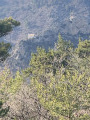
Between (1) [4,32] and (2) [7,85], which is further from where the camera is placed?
(1) [4,32]

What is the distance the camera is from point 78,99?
483 inches

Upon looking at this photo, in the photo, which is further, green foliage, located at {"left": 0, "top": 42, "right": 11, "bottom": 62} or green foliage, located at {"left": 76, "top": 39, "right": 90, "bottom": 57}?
green foliage, located at {"left": 76, "top": 39, "right": 90, "bottom": 57}

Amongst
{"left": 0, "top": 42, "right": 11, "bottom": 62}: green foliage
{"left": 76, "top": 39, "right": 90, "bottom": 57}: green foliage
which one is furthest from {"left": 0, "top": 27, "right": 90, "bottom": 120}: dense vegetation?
{"left": 76, "top": 39, "right": 90, "bottom": 57}: green foliage

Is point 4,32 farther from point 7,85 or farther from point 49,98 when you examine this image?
point 49,98

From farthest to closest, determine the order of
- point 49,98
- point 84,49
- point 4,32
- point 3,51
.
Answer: point 84,49 < point 4,32 < point 3,51 < point 49,98

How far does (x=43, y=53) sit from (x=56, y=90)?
18358 millimetres

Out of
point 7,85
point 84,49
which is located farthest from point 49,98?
point 84,49

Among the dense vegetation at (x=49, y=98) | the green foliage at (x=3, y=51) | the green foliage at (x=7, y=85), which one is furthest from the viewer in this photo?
the green foliage at (x=3, y=51)

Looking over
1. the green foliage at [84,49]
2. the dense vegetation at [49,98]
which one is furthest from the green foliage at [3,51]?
the green foliage at [84,49]

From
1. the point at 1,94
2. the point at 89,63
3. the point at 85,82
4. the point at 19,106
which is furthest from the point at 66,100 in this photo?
the point at 89,63

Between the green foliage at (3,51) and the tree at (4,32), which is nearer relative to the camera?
the green foliage at (3,51)

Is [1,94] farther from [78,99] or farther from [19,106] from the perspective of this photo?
[78,99]

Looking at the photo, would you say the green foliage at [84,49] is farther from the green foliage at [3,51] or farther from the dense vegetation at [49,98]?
the dense vegetation at [49,98]

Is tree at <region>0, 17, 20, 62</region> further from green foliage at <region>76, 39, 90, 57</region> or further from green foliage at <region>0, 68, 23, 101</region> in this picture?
green foliage at <region>76, 39, 90, 57</region>
